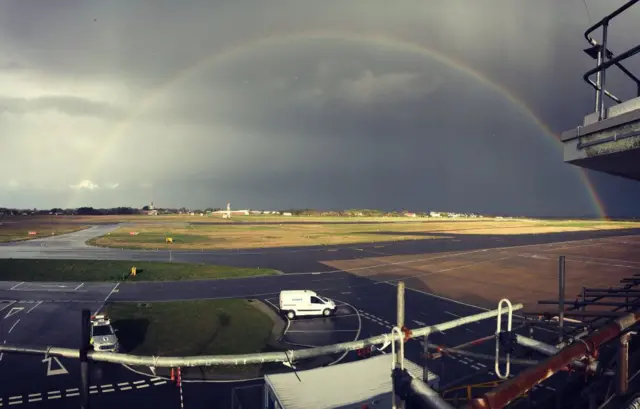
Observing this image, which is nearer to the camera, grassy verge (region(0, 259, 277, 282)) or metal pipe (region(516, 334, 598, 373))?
metal pipe (region(516, 334, 598, 373))

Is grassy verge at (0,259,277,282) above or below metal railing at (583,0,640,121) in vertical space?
below

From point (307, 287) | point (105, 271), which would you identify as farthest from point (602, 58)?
point (105, 271)

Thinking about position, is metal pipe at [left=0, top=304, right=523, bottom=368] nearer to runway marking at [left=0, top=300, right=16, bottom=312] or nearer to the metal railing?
the metal railing

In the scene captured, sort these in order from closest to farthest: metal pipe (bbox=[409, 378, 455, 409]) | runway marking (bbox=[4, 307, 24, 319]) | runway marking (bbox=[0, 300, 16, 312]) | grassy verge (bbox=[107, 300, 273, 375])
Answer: metal pipe (bbox=[409, 378, 455, 409])
grassy verge (bbox=[107, 300, 273, 375])
runway marking (bbox=[4, 307, 24, 319])
runway marking (bbox=[0, 300, 16, 312])

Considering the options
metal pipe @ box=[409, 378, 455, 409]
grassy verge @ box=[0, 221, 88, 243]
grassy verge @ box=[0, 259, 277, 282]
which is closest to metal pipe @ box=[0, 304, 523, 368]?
metal pipe @ box=[409, 378, 455, 409]

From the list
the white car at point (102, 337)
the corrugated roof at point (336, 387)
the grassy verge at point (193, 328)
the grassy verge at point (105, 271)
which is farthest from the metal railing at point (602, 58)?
the grassy verge at point (105, 271)

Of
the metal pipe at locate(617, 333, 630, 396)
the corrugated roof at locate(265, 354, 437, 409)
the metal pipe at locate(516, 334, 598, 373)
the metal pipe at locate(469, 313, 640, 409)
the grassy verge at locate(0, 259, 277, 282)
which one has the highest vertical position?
the metal pipe at locate(469, 313, 640, 409)

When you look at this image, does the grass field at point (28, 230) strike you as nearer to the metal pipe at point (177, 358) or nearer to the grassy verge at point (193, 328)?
the grassy verge at point (193, 328)
